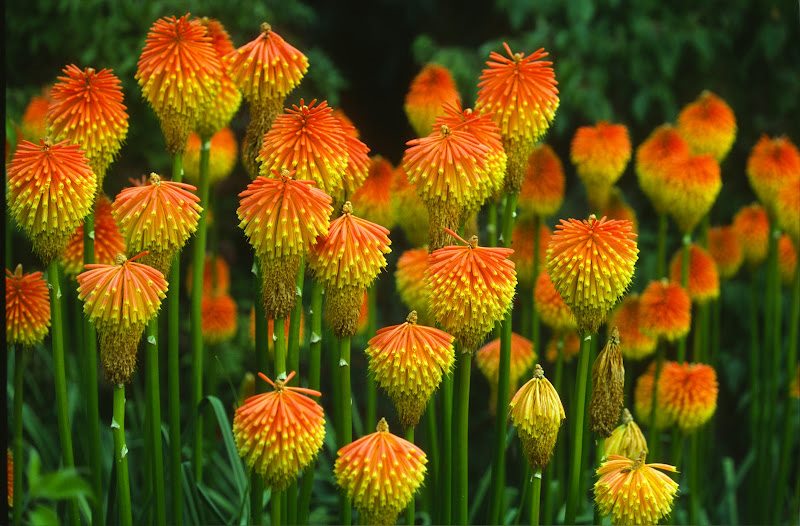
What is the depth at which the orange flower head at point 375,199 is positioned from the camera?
12.1 feet

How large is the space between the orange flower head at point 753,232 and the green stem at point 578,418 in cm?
203

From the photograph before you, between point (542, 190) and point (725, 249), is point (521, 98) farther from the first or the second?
point (725, 249)

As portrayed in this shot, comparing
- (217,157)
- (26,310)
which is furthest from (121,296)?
(217,157)

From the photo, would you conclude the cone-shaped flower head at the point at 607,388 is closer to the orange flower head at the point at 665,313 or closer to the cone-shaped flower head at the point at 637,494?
the cone-shaped flower head at the point at 637,494

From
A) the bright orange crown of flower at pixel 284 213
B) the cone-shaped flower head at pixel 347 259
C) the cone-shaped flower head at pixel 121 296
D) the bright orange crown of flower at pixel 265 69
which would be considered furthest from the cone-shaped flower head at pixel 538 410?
the bright orange crown of flower at pixel 265 69

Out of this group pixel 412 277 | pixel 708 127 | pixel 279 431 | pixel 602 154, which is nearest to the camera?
pixel 279 431

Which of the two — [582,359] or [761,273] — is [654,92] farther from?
[582,359]

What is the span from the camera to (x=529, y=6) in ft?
19.9

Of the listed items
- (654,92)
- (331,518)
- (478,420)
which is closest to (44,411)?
(331,518)

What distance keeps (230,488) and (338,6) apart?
3.67m

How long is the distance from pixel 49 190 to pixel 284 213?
0.68 meters

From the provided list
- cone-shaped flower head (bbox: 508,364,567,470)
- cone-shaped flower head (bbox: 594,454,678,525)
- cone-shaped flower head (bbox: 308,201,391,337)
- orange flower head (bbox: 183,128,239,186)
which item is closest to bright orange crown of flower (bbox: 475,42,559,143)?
cone-shaped flower head (bbox: 308,201,391,337)

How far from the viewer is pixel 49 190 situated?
2756 mm

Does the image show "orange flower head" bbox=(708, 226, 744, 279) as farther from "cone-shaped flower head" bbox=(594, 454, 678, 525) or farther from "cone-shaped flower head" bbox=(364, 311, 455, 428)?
"cone-shaped flower head" bbox=(364, 311, 455, 428)
